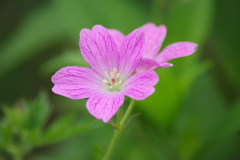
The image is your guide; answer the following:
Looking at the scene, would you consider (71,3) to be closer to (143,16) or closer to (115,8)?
(115,8)

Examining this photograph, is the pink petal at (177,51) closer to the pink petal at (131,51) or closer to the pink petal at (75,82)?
the pink petal at (131,51)

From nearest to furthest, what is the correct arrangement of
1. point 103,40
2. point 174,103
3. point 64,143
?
point 103,40 < point 174,103 < point 64,143

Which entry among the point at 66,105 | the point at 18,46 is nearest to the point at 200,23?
the point at 66,105

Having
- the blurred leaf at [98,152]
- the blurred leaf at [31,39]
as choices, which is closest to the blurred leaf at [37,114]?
the blurred leaf at [98,152]

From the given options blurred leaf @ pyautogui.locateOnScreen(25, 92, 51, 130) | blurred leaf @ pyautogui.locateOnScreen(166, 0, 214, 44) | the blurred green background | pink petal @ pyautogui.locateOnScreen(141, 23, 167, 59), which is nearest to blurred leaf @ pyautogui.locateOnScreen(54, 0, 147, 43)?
the blurred green background

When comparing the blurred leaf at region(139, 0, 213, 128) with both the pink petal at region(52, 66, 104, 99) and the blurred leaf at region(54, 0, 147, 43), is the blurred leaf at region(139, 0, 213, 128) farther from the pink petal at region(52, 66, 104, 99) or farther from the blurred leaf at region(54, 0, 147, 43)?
the pink petal at region(52, 66, 104, 99)

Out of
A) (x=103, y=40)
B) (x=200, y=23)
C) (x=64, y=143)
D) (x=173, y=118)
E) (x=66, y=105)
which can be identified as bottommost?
(x=64, y=143)

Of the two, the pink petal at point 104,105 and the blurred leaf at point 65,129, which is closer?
the pink petal at point 104,105
